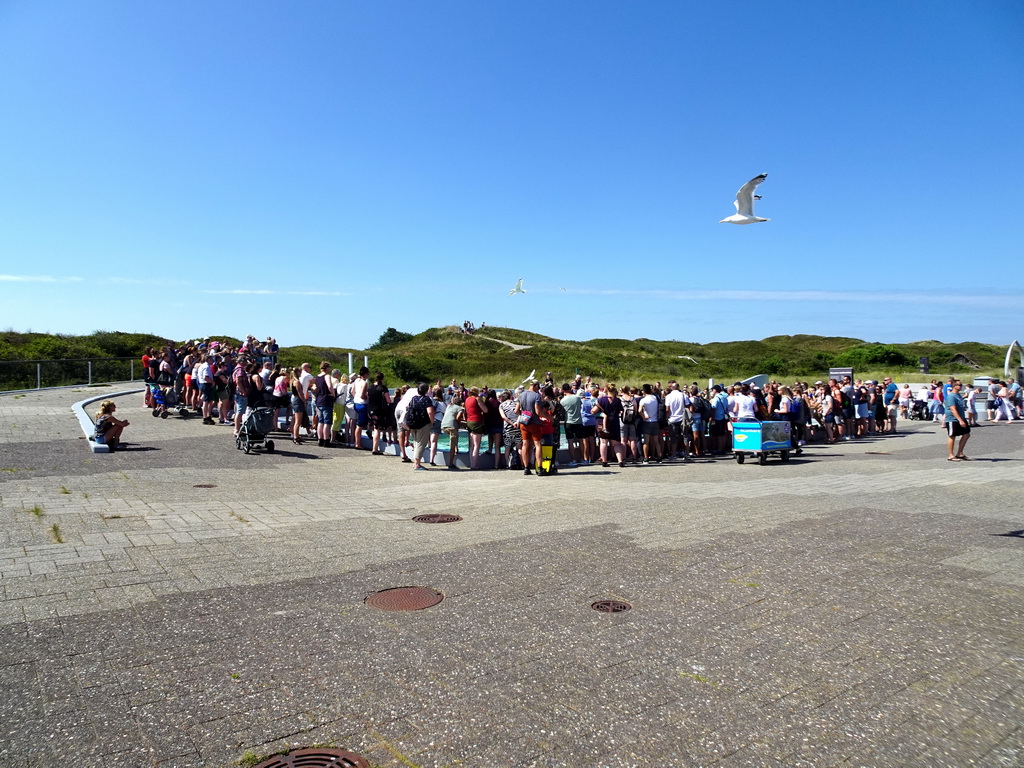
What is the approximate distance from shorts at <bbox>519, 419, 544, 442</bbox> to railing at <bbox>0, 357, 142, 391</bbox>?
2325 centimetres

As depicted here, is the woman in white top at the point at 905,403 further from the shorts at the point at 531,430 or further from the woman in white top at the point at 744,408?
the shorts at the point at 531,430

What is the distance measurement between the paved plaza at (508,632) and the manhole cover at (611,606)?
9 centimetres

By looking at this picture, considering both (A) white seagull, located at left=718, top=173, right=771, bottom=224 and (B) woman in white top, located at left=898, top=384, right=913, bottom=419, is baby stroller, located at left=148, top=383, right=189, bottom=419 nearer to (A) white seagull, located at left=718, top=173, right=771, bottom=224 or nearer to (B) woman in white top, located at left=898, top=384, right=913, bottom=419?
(A) white seagull, located at left=718, top=173, right=771, bottom=224

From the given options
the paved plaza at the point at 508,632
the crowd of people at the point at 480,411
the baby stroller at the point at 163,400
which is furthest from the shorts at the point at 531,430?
the baby stroller at the point at 163,400

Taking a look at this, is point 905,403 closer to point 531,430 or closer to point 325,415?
point 531,430

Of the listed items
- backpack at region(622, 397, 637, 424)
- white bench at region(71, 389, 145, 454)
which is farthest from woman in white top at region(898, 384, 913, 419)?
white bench at region(71, 389, 145, 454)

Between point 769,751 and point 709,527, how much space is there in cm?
525

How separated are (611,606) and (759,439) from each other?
38.5 feet

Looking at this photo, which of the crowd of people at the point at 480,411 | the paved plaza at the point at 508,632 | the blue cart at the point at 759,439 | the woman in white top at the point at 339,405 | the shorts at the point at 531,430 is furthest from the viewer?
the woman in white top at the point at 339,405

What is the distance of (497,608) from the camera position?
18.4 feet

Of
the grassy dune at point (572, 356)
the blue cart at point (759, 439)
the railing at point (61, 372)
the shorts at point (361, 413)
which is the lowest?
the blue cart at point (759, 439)

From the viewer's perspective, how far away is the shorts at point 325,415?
664 inches

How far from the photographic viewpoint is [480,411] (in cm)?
1521

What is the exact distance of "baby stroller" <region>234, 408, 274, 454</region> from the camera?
47.4 ft
